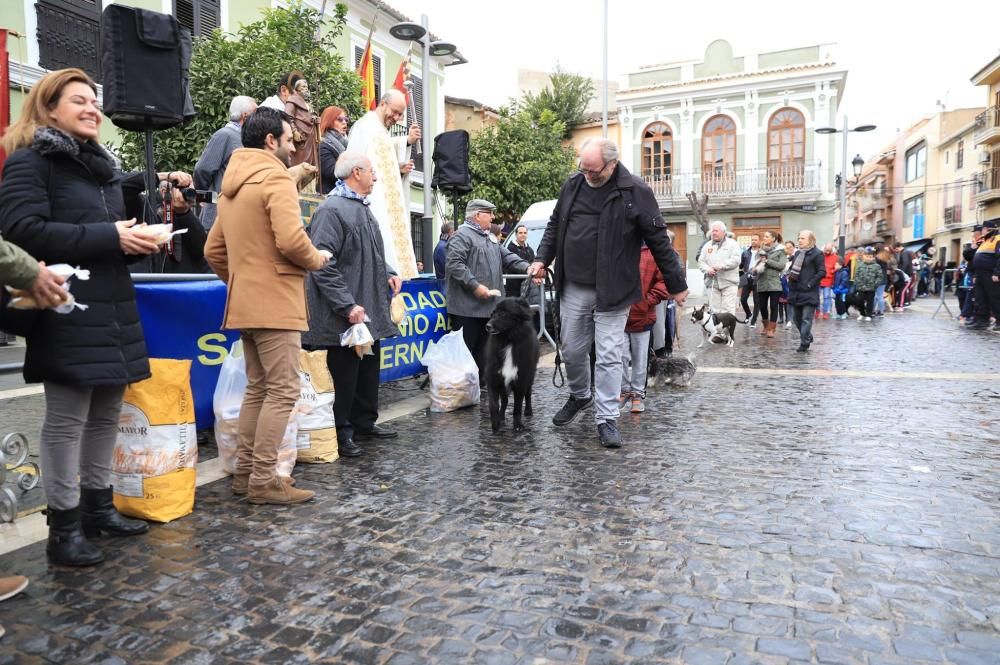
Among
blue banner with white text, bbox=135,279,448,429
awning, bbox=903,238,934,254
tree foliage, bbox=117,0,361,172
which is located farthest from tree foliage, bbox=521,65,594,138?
blue banner with white text, bbox=135,279,448,429

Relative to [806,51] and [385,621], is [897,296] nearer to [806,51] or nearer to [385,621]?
[806,51]

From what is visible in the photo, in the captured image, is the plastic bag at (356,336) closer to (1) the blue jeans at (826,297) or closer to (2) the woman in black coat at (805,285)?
(2) the woman in black coat at (805,285)

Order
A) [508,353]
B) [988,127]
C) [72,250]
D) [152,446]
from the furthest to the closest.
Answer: [988,127], [508,353], [152,446], [72,250]

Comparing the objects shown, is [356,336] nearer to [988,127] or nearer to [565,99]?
[565,99]

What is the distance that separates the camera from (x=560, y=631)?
8.26ft

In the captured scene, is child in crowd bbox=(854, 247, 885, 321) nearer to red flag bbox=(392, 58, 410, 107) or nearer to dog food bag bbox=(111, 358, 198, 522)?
red flag bbox=(392, 58, 410, 107)

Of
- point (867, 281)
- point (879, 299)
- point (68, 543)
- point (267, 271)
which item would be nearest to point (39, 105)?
point (267, 271)

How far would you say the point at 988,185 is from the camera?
45031 millimetres

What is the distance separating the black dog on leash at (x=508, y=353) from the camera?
5617 millimetres

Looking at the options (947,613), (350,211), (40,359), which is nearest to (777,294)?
(350,211)

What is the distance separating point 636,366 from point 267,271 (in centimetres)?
379

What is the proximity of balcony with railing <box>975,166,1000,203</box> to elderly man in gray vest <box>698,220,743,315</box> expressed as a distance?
130 ft

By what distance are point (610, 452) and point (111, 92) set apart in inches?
167

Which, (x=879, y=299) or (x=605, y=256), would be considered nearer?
(x=605, y=256)
